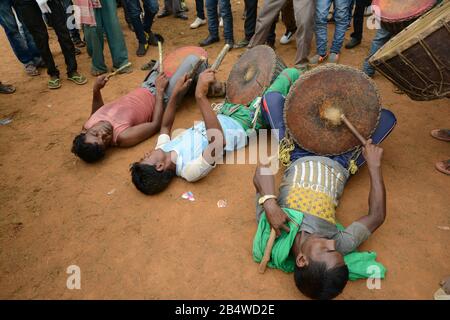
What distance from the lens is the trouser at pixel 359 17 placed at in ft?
15.5

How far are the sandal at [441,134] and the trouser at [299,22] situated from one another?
1816 millimetres

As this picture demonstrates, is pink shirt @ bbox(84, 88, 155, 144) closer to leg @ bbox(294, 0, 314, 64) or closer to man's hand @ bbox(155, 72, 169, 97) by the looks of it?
man's hand @ bbox(155, 72, 169, 97)

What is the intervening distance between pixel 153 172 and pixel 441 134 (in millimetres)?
2680

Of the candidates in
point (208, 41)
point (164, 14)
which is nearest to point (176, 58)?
point (208, 41)

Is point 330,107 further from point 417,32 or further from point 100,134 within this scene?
point 100,134

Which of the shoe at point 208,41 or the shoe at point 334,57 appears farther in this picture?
the shoe at point 208,41

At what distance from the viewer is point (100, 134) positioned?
3.38 meters

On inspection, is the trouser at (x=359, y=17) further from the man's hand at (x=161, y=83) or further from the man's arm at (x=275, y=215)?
the man's arm at (x=275, y=215)

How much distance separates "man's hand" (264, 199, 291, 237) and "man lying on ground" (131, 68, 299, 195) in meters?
0.86

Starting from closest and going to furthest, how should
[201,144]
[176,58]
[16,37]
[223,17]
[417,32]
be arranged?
1. [417,32]
2. [201,144]
3. [176,58]
4. [16,37]
5. [223,17]

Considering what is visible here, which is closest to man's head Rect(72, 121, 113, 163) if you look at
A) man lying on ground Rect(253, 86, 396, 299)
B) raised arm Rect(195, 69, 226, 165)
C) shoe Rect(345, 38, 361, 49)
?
raised arm Rect(195, 69, 226, 165)

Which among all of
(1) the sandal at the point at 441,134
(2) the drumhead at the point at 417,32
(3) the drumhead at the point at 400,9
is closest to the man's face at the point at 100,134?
(2) the drumhead at the point at 417,32

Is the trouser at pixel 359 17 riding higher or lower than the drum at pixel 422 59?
lower

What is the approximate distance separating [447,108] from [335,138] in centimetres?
185
